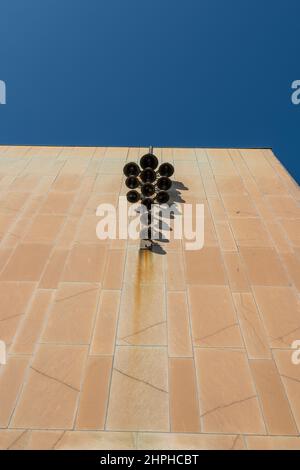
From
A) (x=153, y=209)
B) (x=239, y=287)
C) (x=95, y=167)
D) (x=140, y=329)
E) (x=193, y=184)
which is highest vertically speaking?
(x=95, y=167)

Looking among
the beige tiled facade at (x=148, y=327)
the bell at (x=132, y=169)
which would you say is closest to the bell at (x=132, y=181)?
the bell at (x=132, y=169)

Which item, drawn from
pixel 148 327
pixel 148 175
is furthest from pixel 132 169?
pixel 148 327

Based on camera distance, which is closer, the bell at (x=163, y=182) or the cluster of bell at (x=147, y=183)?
the cluster of bell at (x=147, y=183)

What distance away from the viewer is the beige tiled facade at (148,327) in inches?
237

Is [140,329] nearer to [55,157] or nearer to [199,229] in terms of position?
[199,229]

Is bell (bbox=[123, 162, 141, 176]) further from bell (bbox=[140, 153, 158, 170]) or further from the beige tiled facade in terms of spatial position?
the beige tiled facade

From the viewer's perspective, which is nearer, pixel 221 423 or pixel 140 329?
pixel 221 423

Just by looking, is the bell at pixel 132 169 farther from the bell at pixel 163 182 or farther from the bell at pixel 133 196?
the bell at pixel 163 182

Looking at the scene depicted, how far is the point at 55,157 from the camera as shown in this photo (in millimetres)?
16078

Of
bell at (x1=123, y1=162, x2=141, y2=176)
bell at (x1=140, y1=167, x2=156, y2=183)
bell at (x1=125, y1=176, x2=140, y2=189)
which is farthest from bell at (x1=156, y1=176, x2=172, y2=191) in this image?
bell at (x1=123, y1=162, x2=141, y2=176)

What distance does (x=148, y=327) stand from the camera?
7.81 metres

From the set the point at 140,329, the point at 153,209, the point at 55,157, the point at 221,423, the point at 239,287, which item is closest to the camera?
the point at 221,423

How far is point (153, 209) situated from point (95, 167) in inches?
157

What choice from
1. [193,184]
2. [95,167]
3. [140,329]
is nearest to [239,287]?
[140,329]
